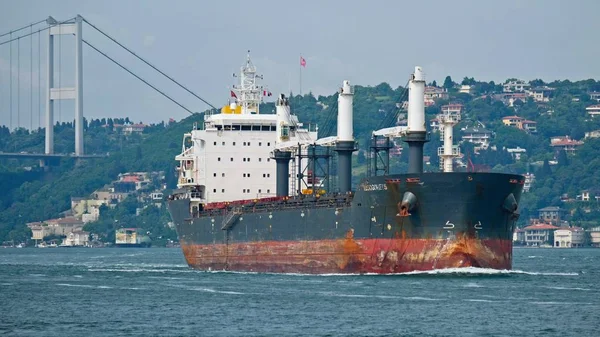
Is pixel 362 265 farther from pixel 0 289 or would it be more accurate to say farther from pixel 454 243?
pixel 0 289

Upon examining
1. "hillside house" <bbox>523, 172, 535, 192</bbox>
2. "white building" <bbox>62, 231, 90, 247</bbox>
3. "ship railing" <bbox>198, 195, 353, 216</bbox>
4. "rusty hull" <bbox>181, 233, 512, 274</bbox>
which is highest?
"hillside house" <bbox>523, 172, 535, 192</bbox>

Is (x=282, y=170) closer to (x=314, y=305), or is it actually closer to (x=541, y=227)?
(x=314, y=305)

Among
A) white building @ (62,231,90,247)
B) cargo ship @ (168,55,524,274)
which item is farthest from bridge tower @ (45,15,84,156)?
cargo ship @ (168,55,524,274)

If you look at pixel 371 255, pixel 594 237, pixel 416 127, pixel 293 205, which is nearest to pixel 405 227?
pixel 371 255

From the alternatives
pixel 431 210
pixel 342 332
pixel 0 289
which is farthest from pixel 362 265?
pixel 342 332

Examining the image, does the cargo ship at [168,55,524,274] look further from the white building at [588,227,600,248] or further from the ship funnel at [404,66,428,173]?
the white building at [588,227,600,248]
